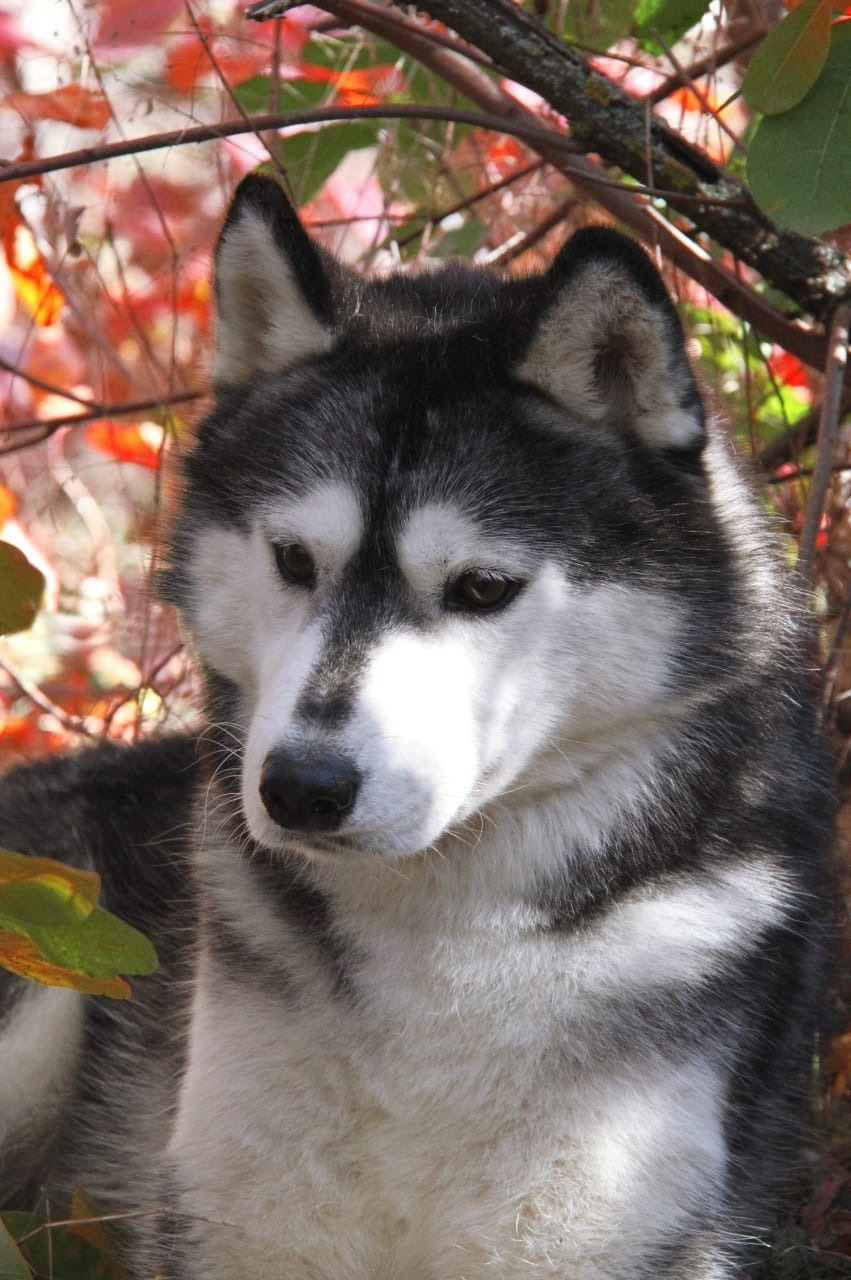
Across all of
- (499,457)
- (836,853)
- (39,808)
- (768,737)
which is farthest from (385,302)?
(39,808)

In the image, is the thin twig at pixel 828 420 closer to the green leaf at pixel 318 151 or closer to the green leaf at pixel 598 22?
the green leaf at pixel 598 22

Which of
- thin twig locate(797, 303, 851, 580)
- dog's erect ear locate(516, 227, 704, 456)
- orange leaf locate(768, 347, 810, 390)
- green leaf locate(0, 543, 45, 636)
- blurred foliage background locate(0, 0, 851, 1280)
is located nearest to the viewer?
green leaf locate(0, 543, 45, 636)

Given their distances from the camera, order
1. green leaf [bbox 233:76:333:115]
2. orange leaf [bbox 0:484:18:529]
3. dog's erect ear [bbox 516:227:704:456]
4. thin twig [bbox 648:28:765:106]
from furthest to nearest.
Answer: orange leaf [bbox 0:484:18:529]
green leaf [bbox 233:76:333:115]
thin twig [bbox 648:28:765:106]
dog's erect ear [bbox 516:227:704:456]

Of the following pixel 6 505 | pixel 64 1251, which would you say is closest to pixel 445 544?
pixel 64 1251

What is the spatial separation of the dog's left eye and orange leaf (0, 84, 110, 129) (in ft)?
6.14

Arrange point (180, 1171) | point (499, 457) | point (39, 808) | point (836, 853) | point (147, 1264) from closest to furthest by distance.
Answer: point (499, 457) < point (180, 1171) < point (147, 1264) < point (836, 853) < point (39, 808)

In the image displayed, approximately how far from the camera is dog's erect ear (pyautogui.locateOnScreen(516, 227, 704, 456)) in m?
2.00

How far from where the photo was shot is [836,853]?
2768 millimetres

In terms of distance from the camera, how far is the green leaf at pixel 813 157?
2.54m

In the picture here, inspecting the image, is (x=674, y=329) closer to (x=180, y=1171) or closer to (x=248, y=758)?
(x=248, y=758)

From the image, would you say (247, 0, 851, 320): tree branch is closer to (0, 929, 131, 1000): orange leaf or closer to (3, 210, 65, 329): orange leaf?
(3, 210, 65, 329): orange leaf

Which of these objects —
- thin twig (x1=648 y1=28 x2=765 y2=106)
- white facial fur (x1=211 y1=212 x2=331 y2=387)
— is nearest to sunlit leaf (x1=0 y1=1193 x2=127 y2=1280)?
white facial fur (x1=211 y1=212 x2=331 y2=387)

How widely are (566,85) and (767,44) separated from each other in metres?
0.43

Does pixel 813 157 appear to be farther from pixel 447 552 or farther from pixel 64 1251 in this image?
pixel 64 1251
